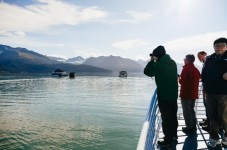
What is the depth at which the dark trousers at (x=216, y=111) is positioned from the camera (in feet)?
18.2

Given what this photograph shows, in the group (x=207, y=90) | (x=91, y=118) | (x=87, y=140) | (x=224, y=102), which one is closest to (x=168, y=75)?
(x=207, y=90)

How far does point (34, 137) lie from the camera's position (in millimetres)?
21922

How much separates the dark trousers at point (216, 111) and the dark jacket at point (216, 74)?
0.13m

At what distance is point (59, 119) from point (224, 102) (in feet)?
85.1

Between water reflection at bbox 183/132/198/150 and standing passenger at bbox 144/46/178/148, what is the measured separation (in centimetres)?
38

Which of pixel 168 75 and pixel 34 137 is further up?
pixel 168 75

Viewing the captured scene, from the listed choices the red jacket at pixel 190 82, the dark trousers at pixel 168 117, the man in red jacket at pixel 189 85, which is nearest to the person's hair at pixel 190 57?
the man in red jacket at pixel 189 85

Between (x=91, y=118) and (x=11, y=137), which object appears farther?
(x=91, y=118)

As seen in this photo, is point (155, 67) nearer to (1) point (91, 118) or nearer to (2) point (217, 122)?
(2) point (217, 122)

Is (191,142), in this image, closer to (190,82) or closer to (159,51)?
(190,82)

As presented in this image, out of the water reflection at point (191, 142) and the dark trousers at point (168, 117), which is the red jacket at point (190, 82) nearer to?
the water reflection at point (191, 142)

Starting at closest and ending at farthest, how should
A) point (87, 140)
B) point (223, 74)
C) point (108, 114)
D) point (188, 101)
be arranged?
point (223, 74)
point (188, 101)
point (87, 140)
point (108, 114)

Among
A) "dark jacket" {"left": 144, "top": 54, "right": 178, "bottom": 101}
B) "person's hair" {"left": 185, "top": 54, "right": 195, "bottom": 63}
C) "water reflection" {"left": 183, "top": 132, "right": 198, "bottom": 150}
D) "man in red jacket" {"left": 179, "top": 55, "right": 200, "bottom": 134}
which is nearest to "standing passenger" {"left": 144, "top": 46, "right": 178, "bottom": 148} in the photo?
"dark jacket" {"left": 144, "top": 54, "right": 178, "bottom": 101}

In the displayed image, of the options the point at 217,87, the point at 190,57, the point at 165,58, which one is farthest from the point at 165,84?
the point at 190,57
